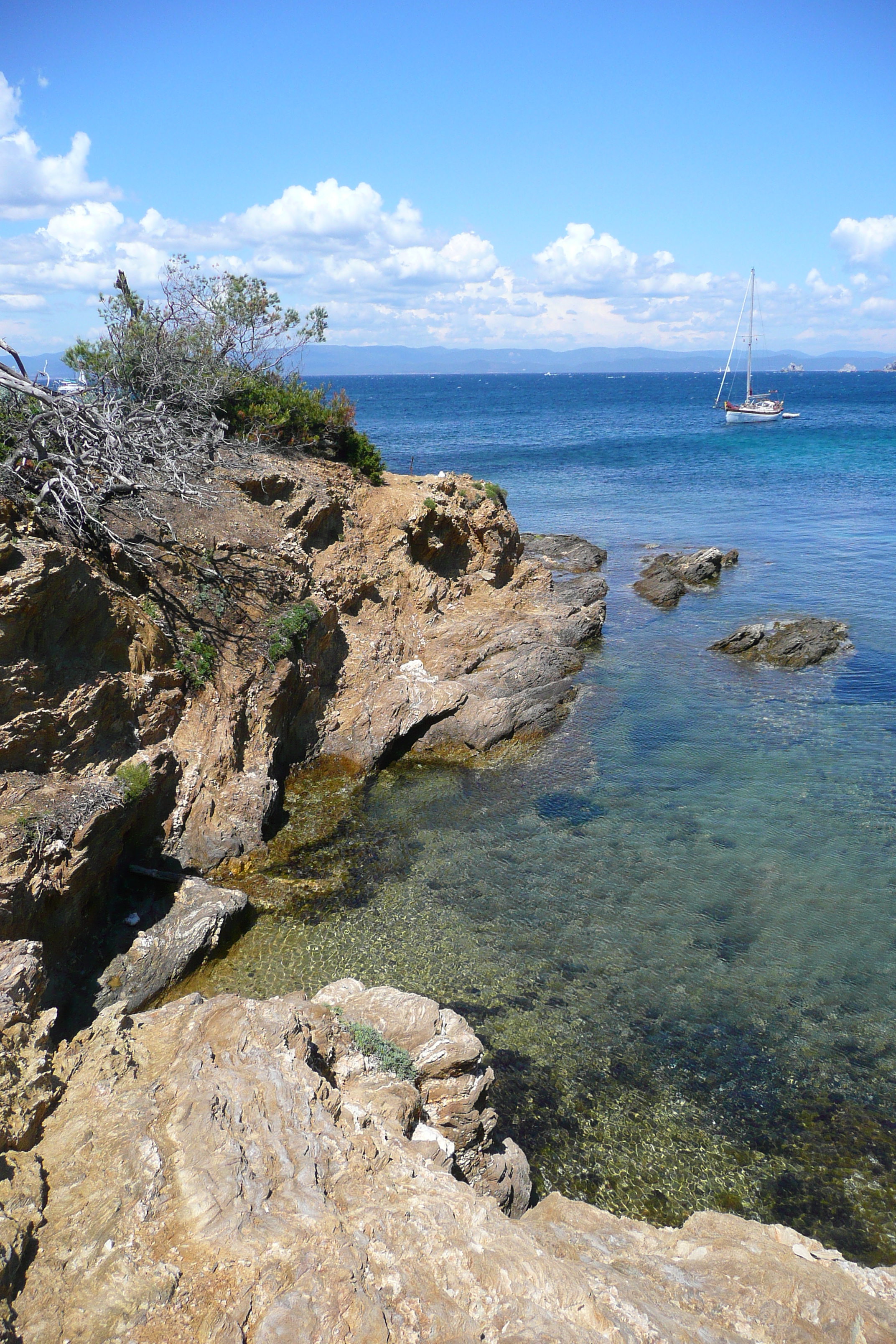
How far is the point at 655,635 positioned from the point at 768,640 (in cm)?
376

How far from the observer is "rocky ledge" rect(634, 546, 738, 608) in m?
31.8

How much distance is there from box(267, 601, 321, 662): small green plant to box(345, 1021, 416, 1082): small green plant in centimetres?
987

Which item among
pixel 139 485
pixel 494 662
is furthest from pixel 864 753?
pixel 139 485

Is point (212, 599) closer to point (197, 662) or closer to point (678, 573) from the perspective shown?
point (197, 662)

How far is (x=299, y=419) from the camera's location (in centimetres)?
2309

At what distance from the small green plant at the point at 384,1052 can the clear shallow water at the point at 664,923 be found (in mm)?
Result: 1993

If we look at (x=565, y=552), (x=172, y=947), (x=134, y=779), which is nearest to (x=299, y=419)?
(x=134, y=779)

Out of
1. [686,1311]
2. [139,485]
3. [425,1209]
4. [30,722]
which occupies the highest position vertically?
[139,485]

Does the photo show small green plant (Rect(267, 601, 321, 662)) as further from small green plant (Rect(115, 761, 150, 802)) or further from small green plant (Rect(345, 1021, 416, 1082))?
small green plant (Rect(345, 1021, 416, 1082))

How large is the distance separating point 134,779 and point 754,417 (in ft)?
320

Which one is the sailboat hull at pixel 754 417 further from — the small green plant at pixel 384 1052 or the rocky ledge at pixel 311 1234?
the rocky ledge at pixel 311 1234

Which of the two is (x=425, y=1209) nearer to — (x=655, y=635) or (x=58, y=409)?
(x=58, y=409)

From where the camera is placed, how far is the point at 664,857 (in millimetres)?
15391

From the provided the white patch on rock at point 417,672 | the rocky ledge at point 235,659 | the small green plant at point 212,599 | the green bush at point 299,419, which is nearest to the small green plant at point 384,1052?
the rocky ledge at point 235,659
